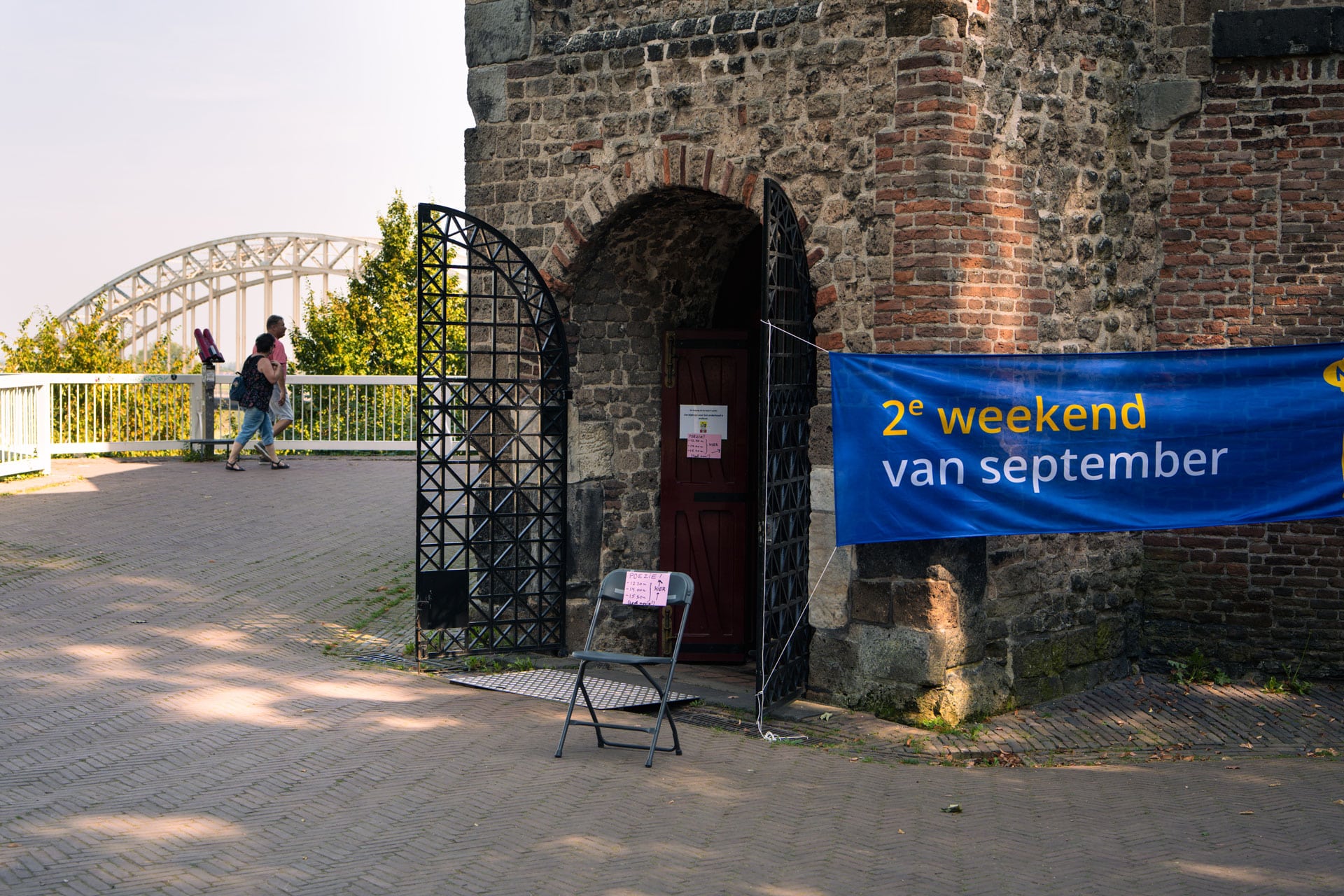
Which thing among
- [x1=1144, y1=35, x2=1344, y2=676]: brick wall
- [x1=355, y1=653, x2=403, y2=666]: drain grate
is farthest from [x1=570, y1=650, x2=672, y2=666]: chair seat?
[x1=1144, y1=35, x2=1344, y2=676]: brick wall

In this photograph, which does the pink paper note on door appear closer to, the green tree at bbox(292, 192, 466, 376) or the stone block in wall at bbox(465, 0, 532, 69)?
the stone block in wall at bbox(465, 0, 532, 69)

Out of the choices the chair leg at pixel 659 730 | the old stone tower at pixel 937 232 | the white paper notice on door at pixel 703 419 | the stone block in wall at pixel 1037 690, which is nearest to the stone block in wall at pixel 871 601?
the old stone tower at pixel 937 232

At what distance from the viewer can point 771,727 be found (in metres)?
7.97

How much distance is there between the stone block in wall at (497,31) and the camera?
9.70 m

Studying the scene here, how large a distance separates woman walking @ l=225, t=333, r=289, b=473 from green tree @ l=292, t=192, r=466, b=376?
902 cm

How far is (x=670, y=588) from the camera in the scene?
25.0 ft

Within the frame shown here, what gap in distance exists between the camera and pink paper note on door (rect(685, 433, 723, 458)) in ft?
34.0

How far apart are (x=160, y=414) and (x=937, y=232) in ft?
44.5

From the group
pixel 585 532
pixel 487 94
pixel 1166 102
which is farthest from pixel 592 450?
pixel 1166 102

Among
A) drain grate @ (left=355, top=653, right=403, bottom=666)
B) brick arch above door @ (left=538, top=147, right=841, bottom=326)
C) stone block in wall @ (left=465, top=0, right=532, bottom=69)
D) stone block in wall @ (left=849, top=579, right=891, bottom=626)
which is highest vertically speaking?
stone block in wall @ (left=465, top=0, right=532, bottom=69)

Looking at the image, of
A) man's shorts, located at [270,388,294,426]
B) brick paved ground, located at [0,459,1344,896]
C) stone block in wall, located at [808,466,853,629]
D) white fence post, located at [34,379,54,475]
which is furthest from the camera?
man's shorts, located at [270,388,294,426]

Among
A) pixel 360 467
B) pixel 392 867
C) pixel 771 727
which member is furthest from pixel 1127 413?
pixel 360 467

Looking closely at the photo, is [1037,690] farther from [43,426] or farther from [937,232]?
[43,426]

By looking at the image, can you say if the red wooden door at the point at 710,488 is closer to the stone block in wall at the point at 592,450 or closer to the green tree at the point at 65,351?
the stone block in wall at the point at 592,450
